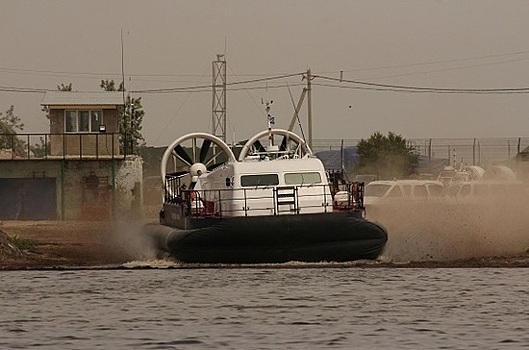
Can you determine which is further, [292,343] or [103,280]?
[103,280]

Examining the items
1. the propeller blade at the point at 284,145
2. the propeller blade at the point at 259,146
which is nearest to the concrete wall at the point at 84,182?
the propeller blade at the point at 284,145

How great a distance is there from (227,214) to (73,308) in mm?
6966

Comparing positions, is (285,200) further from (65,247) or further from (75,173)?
(75,173)

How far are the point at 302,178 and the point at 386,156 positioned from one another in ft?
129

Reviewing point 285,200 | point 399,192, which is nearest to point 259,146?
point 285,200

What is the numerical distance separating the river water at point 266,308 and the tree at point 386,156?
3920cm

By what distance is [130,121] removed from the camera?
211ft

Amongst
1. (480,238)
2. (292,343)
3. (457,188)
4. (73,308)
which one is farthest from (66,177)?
(292,343)

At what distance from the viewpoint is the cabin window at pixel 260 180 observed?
27.0 metres

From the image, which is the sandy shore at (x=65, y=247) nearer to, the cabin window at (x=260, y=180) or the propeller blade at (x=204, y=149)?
the propeller blade at (x=204, y=149)

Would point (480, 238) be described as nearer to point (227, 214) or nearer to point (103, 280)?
point (227, 214)

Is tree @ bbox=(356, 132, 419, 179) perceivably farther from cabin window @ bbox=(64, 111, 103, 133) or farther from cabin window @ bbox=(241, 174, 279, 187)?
cabin window @ bbox=(241, 174, 279, 187)

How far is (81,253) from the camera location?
31594 millimetres

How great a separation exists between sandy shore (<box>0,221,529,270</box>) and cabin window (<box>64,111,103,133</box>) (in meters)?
7.97
